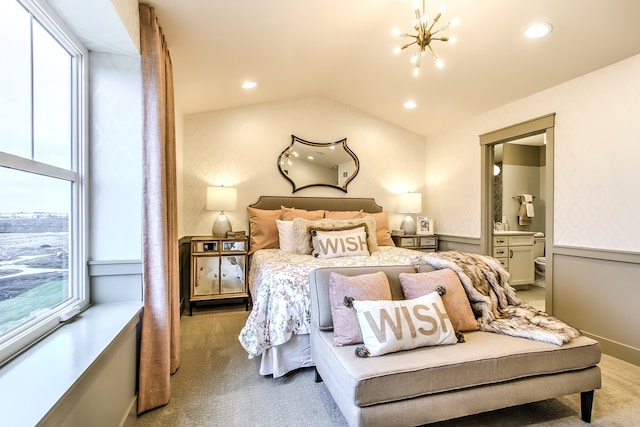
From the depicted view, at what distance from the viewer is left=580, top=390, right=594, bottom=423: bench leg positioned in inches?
68.5

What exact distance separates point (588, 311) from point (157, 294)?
3540mm

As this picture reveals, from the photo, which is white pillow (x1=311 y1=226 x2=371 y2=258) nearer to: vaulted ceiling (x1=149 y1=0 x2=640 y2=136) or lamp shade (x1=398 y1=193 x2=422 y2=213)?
lamp shade (x1=398 y1=193 x2=422 y2=213)

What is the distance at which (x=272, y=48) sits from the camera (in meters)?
2.80

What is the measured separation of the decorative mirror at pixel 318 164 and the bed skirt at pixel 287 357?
98.4 inches

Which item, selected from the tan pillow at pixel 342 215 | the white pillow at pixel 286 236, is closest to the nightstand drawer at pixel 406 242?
the tan pillow at pixel 342 215

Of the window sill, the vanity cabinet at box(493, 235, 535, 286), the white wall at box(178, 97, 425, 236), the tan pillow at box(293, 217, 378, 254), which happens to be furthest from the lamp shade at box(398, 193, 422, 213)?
the window sill

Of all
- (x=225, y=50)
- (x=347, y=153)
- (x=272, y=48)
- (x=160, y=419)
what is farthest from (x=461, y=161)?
(x=160, y=419)

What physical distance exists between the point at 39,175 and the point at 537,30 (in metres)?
3.41

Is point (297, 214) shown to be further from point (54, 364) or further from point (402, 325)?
point (54, 364)

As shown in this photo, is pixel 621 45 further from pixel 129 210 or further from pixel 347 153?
pixel 129 210

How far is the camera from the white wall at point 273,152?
3.99 meters

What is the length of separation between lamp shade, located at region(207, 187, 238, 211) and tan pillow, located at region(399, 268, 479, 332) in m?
2.40

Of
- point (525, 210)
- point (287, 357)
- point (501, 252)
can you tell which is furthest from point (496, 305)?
point (525, 210)

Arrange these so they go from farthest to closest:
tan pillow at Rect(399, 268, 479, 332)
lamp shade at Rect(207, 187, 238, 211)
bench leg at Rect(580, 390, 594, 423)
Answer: lamp shade at Rect(207, 187, 238, 211), tan pillow at Rect(399, 268, 479, 332), bench leg at Rect(580, 390, 594, 423)
